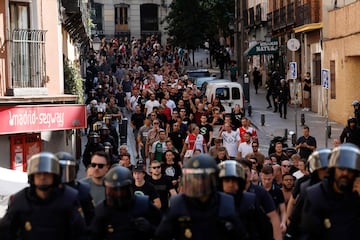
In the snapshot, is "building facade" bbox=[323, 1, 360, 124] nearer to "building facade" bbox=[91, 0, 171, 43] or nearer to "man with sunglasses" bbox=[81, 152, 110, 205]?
"man with sunglasses" bbox=[81, 152, 110, 205]

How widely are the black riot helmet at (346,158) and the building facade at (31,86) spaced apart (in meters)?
10.4

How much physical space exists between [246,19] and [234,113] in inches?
1288

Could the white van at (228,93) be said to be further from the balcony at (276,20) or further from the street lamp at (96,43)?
the street lamp at (96,43)

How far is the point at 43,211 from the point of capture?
6605mm

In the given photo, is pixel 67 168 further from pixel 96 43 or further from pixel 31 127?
pixel 96 43

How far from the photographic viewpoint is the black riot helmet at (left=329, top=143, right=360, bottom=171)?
662 centimetres

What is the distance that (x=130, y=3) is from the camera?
83625 mm

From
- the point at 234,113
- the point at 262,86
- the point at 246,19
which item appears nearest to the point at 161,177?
the point at 234,113

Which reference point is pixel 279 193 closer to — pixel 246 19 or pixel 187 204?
pixel 187 204

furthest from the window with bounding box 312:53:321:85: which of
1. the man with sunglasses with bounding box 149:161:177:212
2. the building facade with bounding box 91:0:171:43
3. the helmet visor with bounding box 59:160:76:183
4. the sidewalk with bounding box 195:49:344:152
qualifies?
the building facade with bounding box 91:0:171:43

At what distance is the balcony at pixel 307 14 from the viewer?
3378 cm

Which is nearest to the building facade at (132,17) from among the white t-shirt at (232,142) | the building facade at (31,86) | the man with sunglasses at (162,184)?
the building facade at (31,86)

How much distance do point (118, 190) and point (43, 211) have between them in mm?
604

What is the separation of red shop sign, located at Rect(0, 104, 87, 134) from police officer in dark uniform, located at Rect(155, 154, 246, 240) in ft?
33.4
